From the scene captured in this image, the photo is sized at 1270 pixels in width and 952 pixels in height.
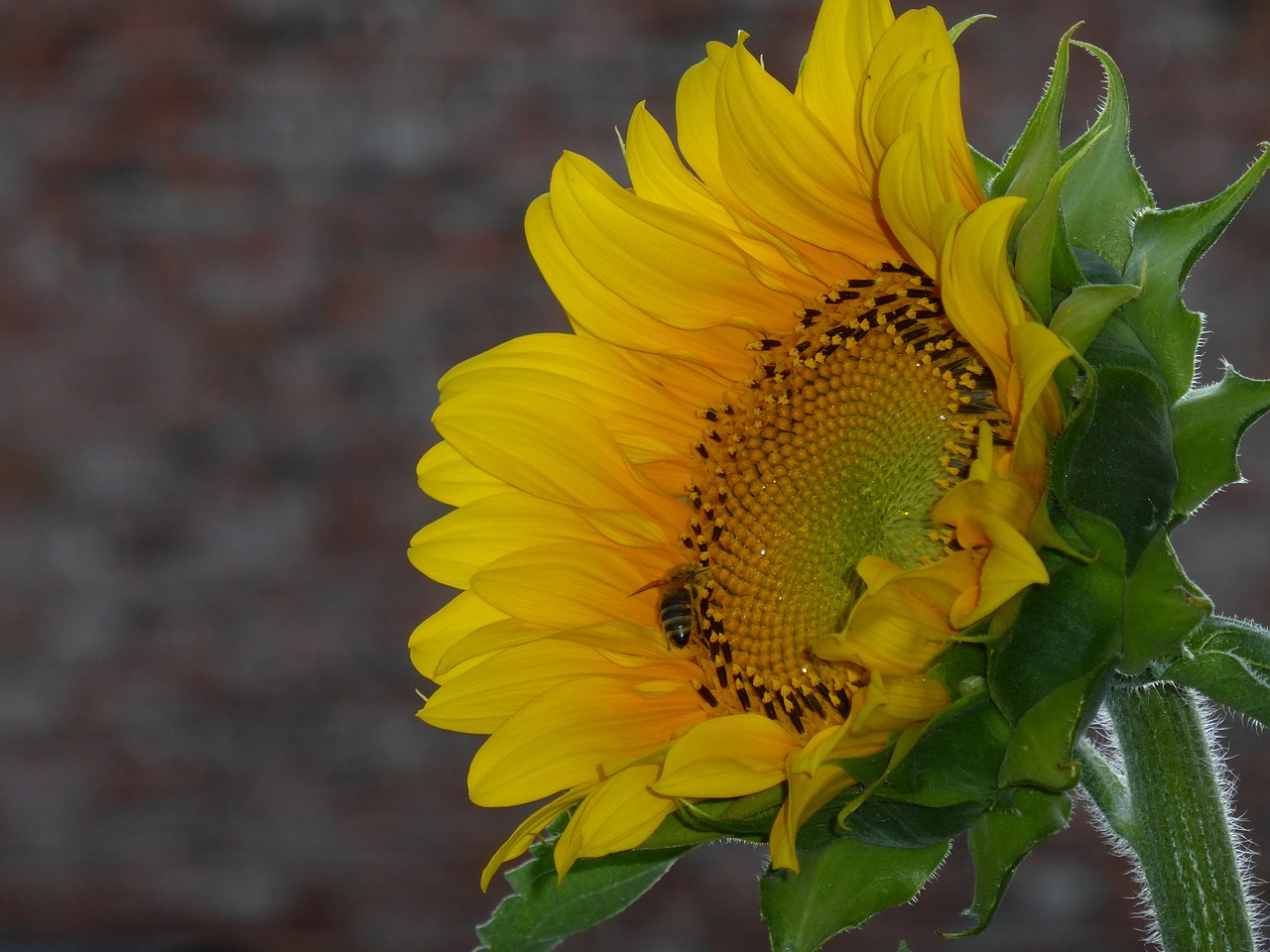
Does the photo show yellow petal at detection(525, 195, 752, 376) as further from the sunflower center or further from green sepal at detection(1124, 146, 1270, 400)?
green sepal at detection(1124, 146, 1270, 400)

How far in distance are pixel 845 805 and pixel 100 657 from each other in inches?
91.3

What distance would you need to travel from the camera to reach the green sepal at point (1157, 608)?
18.5 inches

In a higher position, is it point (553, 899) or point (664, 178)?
point (664, 178)

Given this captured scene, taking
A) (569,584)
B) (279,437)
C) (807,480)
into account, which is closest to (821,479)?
(807,480)

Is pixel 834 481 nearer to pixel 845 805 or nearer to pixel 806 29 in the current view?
pixel 845 805

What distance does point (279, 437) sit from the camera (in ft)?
8.23

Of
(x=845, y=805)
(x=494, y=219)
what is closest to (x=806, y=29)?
(x=494, y=219)

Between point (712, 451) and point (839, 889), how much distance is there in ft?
0.75

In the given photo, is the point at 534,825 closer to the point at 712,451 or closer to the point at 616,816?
the point at 616,816

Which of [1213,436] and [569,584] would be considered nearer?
[1213,436]

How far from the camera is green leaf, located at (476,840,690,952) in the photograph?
688 millimetres

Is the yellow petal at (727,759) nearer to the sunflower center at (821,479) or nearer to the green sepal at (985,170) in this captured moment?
the sunflower center at (821,479)

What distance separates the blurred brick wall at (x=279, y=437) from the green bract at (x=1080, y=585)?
1908 millimetres

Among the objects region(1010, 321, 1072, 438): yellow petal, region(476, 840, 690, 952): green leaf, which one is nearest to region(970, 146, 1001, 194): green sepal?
region(1010, 321, 1072, 438): yellow petal
